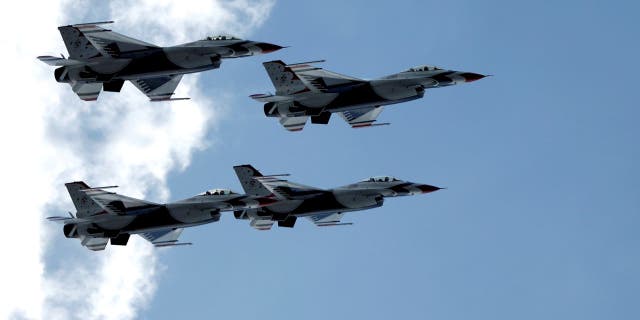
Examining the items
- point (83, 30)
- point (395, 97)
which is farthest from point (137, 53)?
point (395, 97)

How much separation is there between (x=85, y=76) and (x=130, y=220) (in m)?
13.1

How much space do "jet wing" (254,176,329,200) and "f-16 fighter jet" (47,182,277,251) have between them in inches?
247

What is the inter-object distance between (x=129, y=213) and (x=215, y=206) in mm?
7488

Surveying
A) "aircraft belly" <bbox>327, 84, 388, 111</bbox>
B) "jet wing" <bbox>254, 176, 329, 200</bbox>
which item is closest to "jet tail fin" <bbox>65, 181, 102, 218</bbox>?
"jet wing" <bbox>254, 176, 329, 200</bbox>

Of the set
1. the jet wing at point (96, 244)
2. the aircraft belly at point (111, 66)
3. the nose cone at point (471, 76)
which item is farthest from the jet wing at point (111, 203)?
the nose cone at point (471, 76)

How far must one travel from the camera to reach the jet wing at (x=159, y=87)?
129500mm

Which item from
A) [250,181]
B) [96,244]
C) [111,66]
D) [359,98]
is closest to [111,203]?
[96,244]

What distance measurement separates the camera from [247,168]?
130m

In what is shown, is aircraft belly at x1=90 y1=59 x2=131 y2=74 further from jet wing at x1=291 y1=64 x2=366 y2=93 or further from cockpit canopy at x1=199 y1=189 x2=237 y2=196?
jet wing at x1=291 y1=64 x2=366 y2=93

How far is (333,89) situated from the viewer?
413ft

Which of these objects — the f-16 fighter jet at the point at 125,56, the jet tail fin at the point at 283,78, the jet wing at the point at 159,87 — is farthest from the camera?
the jet wing at the point at 159,87

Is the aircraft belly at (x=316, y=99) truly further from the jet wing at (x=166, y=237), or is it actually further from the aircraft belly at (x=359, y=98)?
the jet wing at (x=166, y=237)

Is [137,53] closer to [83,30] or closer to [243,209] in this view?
[83,30]

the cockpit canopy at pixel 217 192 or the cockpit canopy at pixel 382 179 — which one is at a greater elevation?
the cockpit canopy at pixel 382 179
